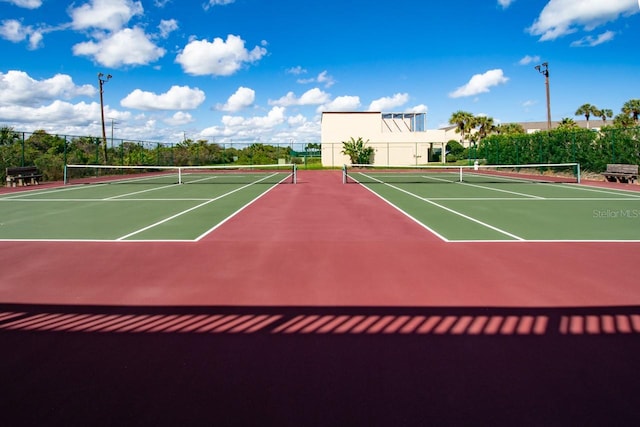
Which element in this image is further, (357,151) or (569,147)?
Result: (357,151)

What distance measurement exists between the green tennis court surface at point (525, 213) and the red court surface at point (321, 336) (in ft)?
4.96

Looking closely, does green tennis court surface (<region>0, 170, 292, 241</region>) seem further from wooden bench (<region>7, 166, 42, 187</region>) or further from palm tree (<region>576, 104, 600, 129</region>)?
palm tree (<region>576, 104, 600, 129</region>)

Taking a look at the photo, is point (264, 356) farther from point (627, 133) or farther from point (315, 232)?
point (627, 133)

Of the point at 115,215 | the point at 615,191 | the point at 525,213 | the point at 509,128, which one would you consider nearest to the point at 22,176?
the point at 115,215

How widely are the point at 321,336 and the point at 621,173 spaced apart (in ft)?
76.3

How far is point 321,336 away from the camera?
14.0 feet

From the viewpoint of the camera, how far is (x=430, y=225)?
34.2 feet

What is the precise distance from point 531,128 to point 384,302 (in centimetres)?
12361

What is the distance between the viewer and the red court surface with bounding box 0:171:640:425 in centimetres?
309

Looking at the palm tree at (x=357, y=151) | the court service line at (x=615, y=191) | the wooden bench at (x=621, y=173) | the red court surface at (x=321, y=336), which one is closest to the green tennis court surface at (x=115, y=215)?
the red court surface at (x=321, y=336)

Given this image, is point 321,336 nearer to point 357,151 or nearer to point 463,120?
point 357,151

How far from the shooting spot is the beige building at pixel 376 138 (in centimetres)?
5050

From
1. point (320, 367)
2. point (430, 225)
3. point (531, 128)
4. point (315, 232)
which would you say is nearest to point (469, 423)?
point (320, 367)

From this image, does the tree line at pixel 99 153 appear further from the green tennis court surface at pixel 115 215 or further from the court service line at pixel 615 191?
the court service line at pixel 615 191
